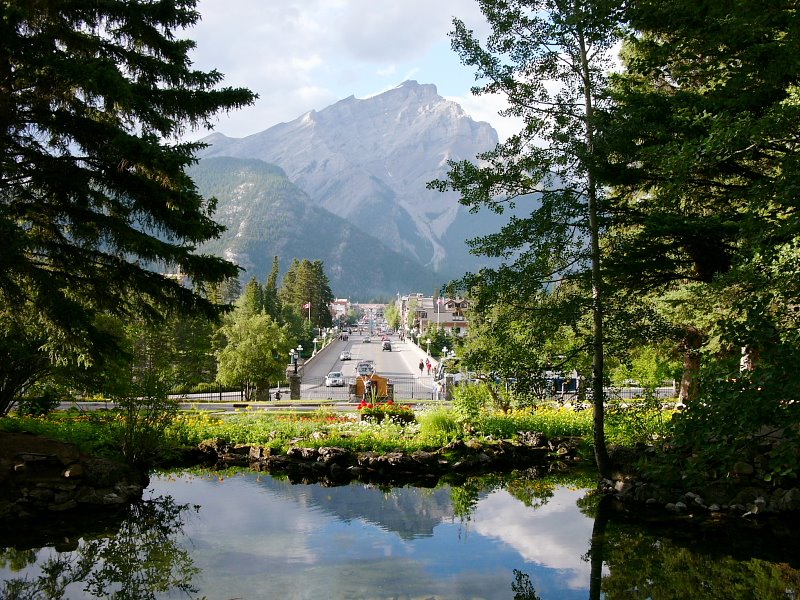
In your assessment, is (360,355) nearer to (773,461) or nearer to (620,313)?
(620,313)

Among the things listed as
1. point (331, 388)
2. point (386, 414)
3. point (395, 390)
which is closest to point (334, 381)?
point (331, 388)

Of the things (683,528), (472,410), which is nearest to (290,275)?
(472,410)

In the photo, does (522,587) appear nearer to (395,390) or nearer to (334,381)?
(395,390)

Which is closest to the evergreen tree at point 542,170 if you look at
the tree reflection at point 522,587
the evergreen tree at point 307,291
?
the tree reflection at point 522,587

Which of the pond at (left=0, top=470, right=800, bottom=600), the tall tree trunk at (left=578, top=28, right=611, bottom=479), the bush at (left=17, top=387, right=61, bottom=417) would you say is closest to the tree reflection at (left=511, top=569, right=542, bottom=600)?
the pond at (left=0, top=470, right=800, bottom=600)

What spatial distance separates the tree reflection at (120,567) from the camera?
7.49m

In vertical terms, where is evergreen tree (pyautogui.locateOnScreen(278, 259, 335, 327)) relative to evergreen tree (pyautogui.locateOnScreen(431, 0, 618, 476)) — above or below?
above

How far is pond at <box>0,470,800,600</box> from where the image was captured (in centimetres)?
766

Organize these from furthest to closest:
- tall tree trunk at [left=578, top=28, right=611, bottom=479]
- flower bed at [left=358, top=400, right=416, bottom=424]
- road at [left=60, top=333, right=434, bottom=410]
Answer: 1. road at [left=60, top=333, right=434, bottom=410]
2. flower bed at [left=358, top=400, right=416, bottom=424]
3. tall tree trunk at [left=578, top=28, right=611, bottom=479]

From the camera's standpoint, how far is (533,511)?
1126cm

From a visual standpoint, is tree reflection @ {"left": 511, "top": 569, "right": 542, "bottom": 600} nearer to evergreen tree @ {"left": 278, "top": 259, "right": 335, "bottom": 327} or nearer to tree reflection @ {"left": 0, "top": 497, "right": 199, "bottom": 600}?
tree reflection @ {"left": 0, "top": 497, "right": 199, "bottom": 600}

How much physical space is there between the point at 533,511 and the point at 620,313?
4097mm

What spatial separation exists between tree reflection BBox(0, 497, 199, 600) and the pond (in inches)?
1.0

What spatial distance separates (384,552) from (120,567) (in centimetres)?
361
